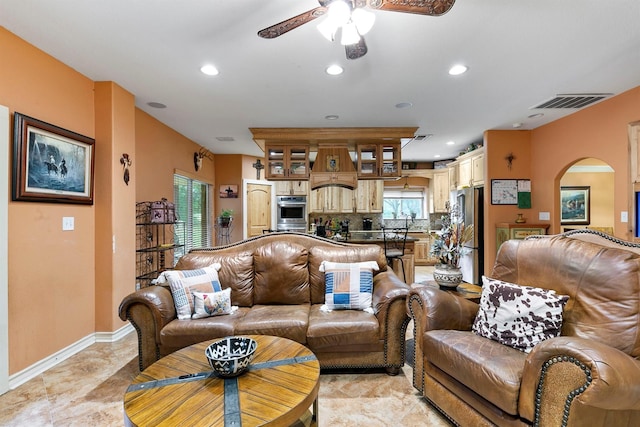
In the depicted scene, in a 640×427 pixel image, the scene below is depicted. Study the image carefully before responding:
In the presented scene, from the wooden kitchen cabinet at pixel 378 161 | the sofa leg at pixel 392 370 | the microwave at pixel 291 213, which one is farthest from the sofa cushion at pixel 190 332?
the microwave at pixel 291 213

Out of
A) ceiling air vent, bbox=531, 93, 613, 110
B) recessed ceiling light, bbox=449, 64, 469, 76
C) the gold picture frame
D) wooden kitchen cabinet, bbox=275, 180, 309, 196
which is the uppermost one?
recessed ceiling light, bbox=449, 64, 469, 76

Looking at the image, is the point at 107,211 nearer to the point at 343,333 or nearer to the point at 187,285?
the point at 187,285

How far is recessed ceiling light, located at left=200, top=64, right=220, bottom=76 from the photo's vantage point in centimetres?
258

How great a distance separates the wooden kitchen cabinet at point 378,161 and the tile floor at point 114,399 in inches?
116

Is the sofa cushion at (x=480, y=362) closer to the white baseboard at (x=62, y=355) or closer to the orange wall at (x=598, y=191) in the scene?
the white baseboard at (x=62, y=355)

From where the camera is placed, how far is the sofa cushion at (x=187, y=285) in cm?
231

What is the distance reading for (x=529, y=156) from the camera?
4555mm

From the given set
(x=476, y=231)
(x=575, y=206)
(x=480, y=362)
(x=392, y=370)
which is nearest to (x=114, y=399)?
(x=392, y=370)

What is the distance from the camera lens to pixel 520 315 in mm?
1705

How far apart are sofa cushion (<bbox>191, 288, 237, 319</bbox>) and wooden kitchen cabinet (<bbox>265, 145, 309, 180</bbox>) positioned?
8.34 ft

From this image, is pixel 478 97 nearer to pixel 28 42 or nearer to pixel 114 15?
pixel 114 15

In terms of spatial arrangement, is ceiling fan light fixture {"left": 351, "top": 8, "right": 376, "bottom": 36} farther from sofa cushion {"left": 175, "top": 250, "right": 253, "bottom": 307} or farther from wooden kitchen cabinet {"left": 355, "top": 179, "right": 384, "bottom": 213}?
wooden kitchen cabinet {"left": 355, "top": 179, "right": 384, "bottom": 213}

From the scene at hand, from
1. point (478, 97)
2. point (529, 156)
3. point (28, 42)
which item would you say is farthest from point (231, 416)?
point (529, 156)

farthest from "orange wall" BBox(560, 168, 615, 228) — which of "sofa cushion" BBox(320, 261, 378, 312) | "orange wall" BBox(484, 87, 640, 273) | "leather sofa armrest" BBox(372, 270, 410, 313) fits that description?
"sofa cushion" BBox(320, 261, 378, 312)
